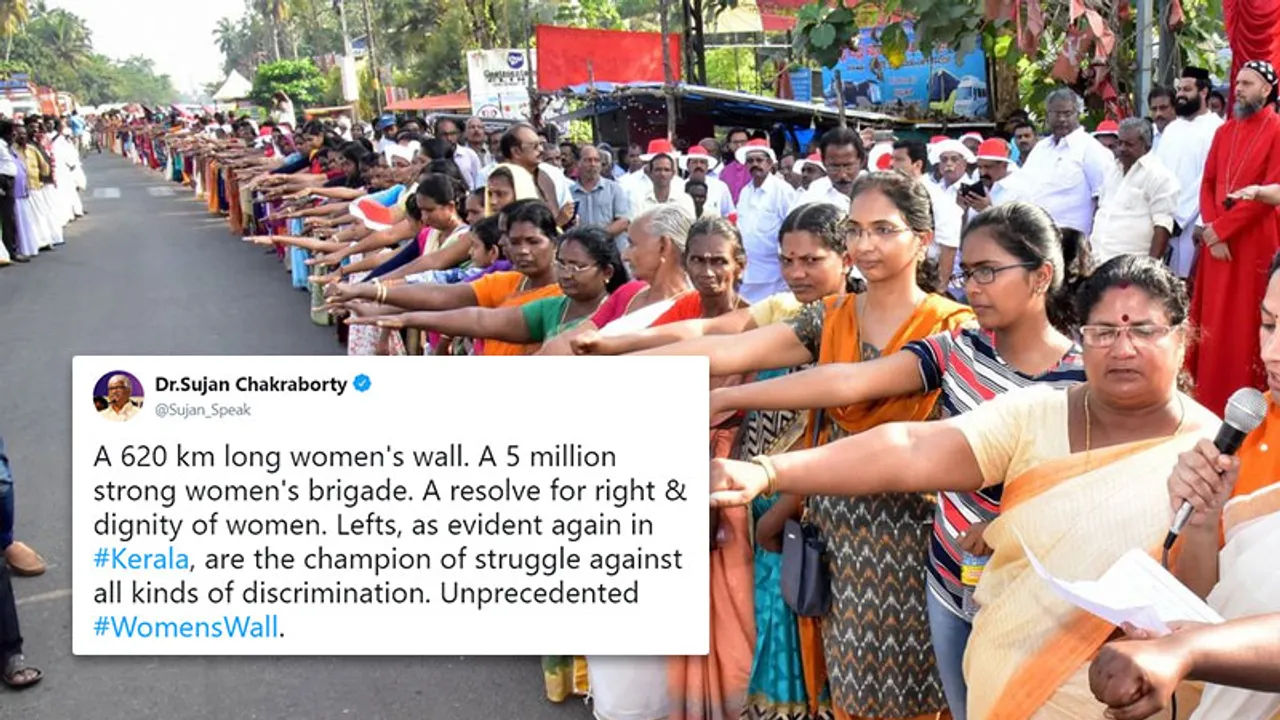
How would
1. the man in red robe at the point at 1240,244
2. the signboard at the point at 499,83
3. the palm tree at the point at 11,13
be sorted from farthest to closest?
the palm tree at the point at 11,13, the signboard at the point at 499,83, the man in red robe at the point at 1240,244

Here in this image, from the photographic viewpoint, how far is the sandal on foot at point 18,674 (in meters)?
3.83

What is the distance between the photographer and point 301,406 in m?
2.30

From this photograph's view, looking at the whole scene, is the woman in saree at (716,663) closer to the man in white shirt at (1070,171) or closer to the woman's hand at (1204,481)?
the woman's hand at (1204,481)

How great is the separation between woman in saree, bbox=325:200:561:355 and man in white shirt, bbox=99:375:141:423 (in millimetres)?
1638

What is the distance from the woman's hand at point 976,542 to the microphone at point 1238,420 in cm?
63

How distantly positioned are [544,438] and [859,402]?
0.73 m

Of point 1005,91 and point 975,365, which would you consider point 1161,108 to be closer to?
point 1005,91

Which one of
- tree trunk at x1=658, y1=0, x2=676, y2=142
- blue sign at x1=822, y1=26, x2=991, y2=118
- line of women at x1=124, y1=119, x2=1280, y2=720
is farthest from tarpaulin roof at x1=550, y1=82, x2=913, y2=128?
line of women at x1=124, y1=119, x2=1280, y2=720

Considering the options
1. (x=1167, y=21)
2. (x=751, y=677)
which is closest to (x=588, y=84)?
(x=1167, y=21)

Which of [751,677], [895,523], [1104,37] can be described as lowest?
[751,677]

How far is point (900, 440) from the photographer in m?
2.08

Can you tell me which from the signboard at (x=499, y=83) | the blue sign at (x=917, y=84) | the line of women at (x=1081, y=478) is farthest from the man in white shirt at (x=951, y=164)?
the signboard at (x=499, y=83)

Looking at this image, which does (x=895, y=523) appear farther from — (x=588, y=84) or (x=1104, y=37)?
(x=588, y=84)

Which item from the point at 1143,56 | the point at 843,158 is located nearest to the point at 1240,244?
the point at 843,158
